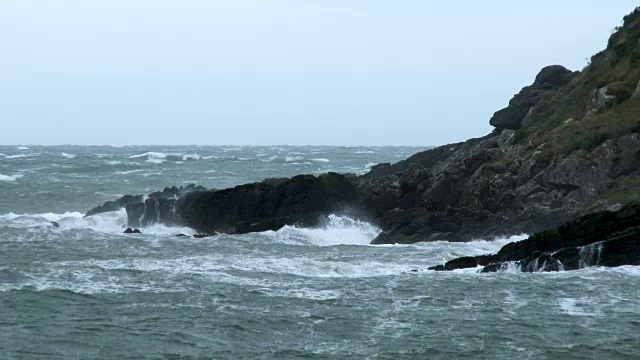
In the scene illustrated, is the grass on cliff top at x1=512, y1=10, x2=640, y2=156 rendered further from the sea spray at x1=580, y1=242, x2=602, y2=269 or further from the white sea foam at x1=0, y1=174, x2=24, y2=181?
the white sea foam at x1=0, y1=174, x2=24, y2=181

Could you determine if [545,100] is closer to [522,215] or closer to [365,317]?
[522,215]

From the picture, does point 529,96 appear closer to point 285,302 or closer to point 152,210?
point 152,210

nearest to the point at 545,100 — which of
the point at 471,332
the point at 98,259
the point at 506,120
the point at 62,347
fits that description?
the point at 506,120

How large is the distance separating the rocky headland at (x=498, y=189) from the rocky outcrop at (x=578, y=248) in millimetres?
142

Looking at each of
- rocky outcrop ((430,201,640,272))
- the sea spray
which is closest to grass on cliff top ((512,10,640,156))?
rocky outcrop ((430,201,640,272))

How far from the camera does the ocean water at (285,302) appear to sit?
1962 centimetres

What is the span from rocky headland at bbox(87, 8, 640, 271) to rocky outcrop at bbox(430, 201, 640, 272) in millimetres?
142

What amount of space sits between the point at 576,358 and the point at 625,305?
5107mm

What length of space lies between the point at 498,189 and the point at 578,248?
11.4m

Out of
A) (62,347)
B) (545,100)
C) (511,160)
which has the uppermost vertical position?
(545,100)

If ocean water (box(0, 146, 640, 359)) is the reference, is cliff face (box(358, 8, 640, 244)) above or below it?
above

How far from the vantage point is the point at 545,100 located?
173 feet

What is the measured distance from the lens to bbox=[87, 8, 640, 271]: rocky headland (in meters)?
37.8

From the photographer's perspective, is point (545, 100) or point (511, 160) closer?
point (511, 160)
